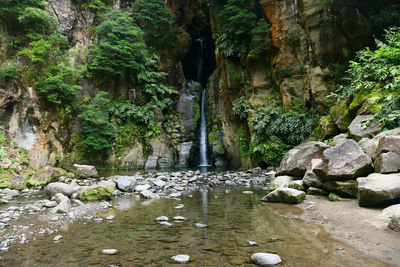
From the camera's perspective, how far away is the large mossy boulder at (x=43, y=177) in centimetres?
944

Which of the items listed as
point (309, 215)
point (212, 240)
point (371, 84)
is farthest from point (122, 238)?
point (371, 84)

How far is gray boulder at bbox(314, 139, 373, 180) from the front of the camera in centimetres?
503

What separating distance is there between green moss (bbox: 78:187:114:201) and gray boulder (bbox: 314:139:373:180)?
18.0 feet

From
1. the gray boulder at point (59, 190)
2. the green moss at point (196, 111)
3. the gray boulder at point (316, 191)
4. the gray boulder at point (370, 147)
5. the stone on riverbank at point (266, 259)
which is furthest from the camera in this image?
the green moss at point (196, 111)

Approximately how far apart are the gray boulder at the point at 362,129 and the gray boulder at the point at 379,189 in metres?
2.39

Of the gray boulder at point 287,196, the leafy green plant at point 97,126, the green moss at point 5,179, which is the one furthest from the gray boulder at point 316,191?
the leafy green plant at point 97,126

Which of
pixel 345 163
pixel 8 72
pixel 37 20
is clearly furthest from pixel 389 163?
pixel 37 20

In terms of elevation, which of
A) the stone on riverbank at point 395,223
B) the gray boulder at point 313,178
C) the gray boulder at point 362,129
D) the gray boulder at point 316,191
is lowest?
the gray boulder at point 316,191

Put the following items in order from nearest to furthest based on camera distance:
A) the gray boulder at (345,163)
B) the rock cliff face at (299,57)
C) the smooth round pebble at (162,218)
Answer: the smooth round pebble at (162,218), the gray boulder at (345,163), the rock cliff face at (299,57)

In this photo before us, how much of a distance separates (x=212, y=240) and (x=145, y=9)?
20012 millimetres

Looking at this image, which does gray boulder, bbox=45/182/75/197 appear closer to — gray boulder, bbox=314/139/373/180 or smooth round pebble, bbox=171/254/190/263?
smooth round pebble, bbox=171/254/190/263

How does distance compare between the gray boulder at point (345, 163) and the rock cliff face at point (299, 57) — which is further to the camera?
the rock cliff face at point (299, 57)

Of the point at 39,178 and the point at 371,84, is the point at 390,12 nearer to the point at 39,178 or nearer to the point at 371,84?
the point at 371,84

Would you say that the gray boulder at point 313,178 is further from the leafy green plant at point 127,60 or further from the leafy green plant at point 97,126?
the leafy green plant at point 127,60
